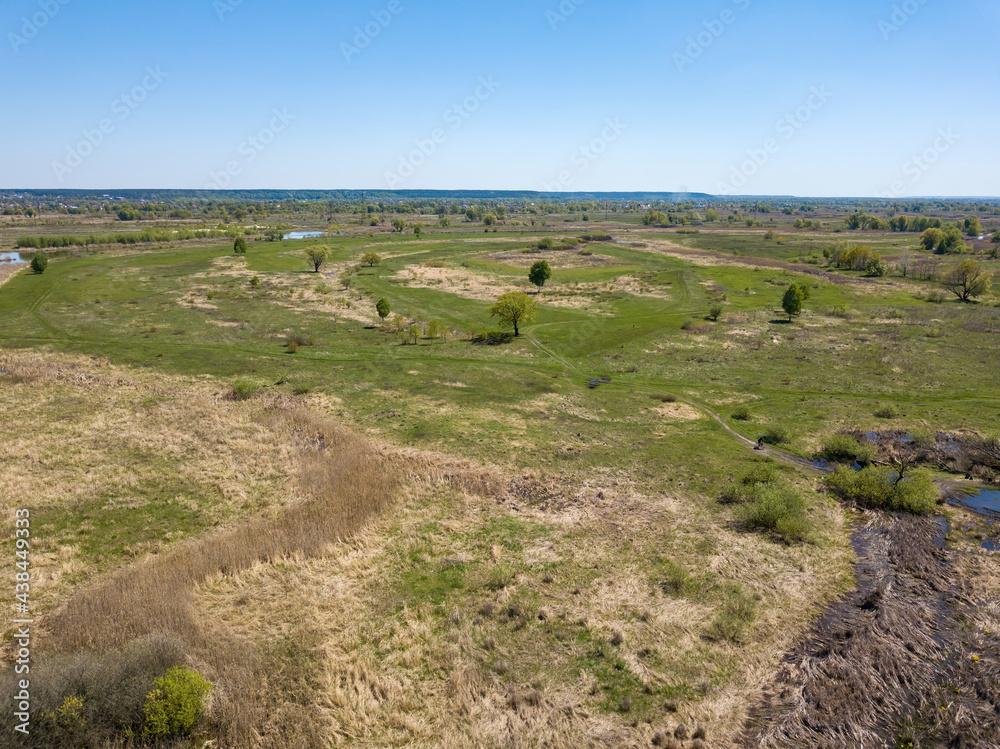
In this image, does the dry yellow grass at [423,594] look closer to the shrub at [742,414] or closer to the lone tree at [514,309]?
the shrub at [742,414]

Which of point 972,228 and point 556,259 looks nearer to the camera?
point 556,259

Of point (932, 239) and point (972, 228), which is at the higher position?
point (972, 228)

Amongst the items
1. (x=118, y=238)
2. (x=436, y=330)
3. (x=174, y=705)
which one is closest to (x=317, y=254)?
(x=436, y=330)

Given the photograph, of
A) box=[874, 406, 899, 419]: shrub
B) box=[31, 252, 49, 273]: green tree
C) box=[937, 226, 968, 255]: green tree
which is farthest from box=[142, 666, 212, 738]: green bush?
box=[937, 226, 968, 255]: green tree

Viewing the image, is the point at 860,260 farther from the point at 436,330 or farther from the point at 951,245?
the point at 436,330

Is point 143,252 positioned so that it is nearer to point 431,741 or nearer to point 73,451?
point 73,451

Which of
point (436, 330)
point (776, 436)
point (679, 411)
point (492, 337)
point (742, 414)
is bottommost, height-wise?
point (776, 436)

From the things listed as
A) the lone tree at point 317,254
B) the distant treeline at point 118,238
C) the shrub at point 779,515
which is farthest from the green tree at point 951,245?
the distant treeline at point 118,238
